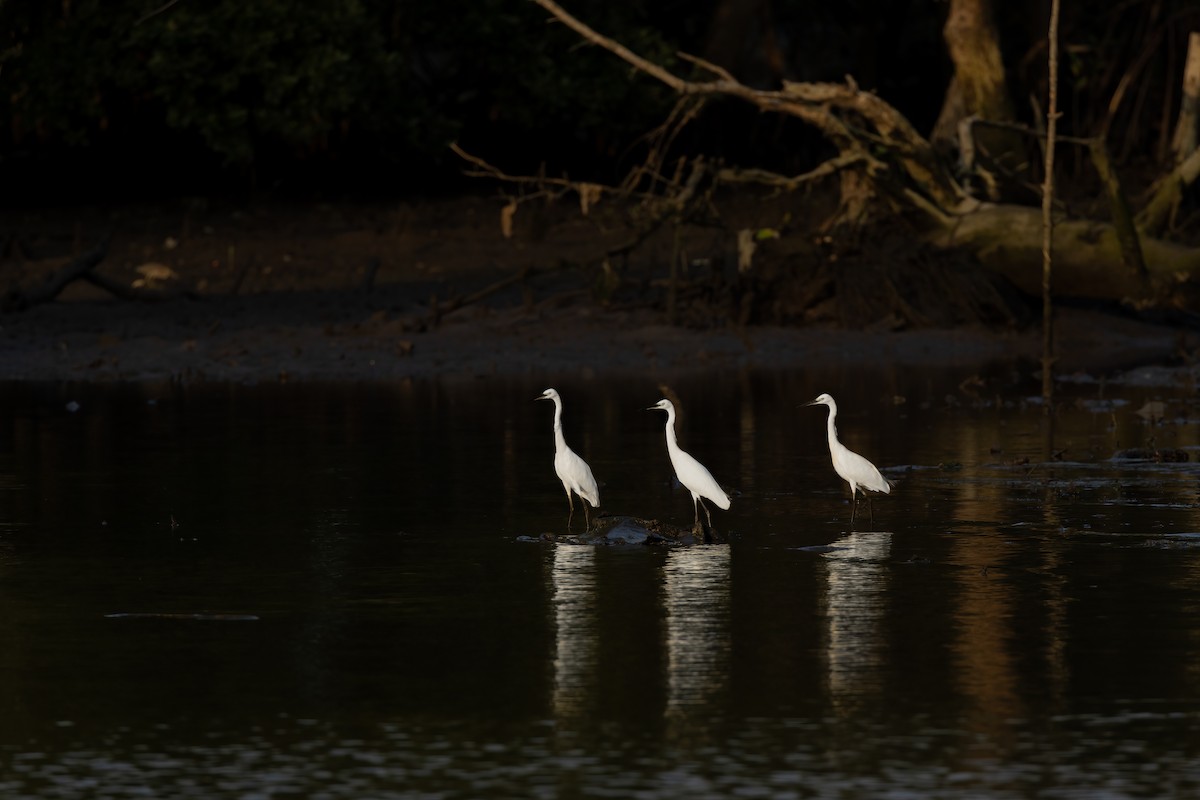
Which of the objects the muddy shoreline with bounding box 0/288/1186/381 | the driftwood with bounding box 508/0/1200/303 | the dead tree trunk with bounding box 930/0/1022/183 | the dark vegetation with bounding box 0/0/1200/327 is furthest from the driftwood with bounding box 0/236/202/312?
the dead tree trunk with bounding box 930/0/1022/183

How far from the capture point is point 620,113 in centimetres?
4441

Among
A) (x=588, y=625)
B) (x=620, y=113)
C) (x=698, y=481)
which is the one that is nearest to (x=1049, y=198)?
(x=698, y=481)

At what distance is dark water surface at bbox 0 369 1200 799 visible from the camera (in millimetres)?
8961

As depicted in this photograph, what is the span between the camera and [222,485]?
1808 centimetres

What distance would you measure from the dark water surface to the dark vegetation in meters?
12.8

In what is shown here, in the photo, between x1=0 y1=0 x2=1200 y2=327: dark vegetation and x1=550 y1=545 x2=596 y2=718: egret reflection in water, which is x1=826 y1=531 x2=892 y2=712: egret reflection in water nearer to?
x1=550 y1=545 x2=596 y2=718: egret reflection in water

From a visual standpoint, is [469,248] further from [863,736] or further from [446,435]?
[863,736]

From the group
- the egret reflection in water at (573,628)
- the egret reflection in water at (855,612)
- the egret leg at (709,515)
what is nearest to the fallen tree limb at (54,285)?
the egret leg at (709,515)

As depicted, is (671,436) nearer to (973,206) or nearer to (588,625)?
(588,625)

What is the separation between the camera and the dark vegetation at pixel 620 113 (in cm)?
3391

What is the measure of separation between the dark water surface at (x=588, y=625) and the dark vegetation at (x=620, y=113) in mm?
12758

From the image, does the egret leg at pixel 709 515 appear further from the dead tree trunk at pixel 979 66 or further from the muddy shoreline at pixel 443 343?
the dead tree trunk at pixel 979 66

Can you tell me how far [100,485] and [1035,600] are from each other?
27.0 feet

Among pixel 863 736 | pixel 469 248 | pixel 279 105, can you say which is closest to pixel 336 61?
pixel 279 105
